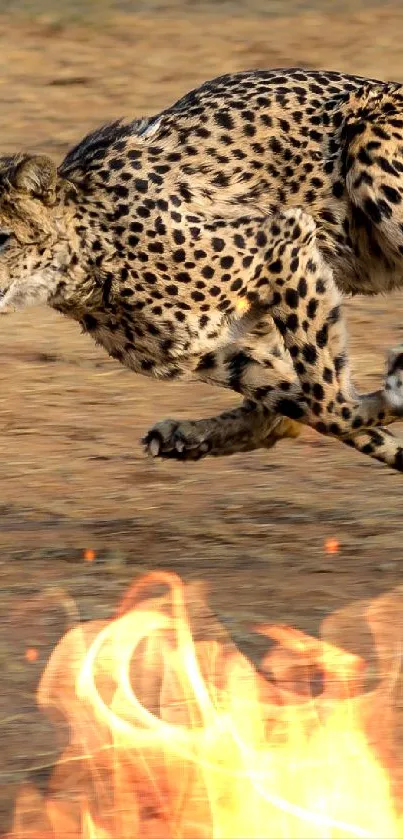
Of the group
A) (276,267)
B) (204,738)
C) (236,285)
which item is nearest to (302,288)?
(276,267)

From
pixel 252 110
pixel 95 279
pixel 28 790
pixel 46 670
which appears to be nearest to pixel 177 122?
pixel 252 110

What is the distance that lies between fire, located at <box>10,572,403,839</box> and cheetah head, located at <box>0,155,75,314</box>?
3.63 feet

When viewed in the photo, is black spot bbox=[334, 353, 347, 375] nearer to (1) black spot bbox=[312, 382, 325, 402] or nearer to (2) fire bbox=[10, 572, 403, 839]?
(1) black spot bbox=[312, 382, 325, 402]

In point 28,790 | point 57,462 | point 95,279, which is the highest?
point 95,279

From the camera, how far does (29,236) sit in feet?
19.9

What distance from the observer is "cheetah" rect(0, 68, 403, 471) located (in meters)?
6.05

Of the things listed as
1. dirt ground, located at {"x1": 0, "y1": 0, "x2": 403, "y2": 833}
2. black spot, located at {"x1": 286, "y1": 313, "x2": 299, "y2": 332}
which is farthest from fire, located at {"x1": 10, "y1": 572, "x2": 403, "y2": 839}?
black spot, located at {"x1": 286, "y1": 313, "x2": 299, "y2": 332}

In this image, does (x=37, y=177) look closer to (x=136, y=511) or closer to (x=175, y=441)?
(x=175, y=441)

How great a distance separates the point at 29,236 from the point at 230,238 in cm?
66

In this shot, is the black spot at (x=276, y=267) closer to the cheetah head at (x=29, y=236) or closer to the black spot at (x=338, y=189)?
the black spot at (x=338, y=189)

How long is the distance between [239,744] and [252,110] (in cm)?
241

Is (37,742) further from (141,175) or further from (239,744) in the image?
(141,175)

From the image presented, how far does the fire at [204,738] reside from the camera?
4410mm

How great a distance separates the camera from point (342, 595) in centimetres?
587
